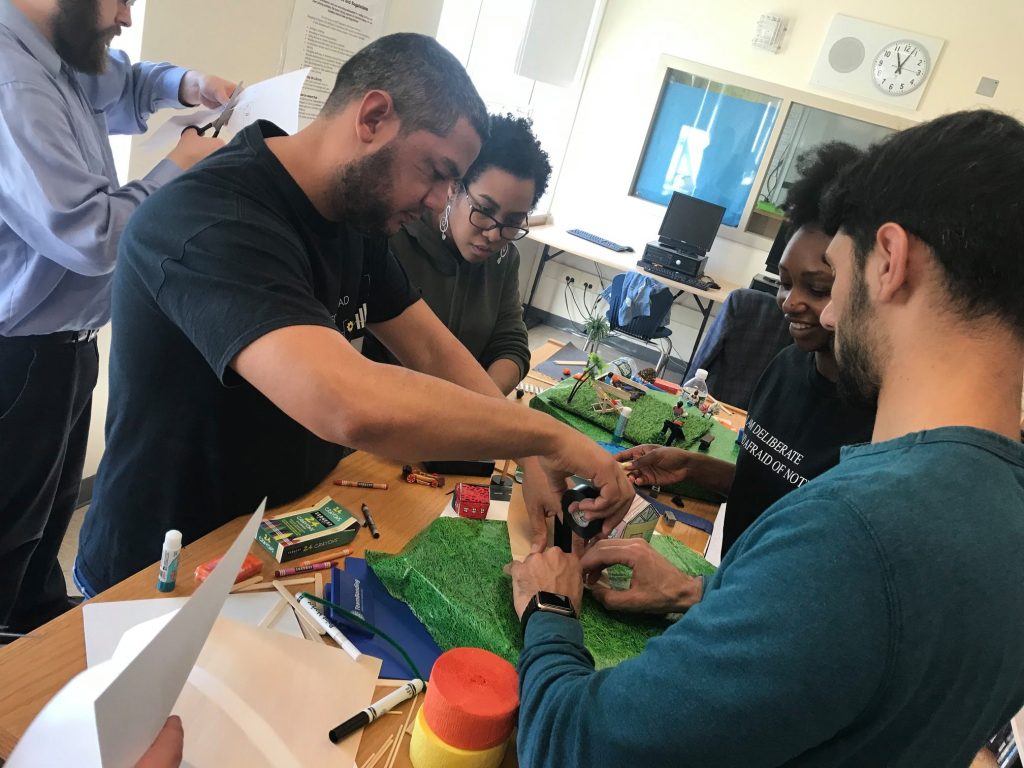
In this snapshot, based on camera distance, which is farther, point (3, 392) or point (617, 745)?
point (3, 392)

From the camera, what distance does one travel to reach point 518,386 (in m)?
2.31

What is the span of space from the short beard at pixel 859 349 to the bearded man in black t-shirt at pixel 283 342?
0.45 metres

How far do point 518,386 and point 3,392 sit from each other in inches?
56.1

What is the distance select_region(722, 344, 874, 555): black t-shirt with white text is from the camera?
1.60m

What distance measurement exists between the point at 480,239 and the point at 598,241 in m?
3.93

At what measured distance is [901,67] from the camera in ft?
16.5

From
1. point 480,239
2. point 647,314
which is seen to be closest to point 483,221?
point 480,239

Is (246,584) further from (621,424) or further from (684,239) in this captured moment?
(684,239)

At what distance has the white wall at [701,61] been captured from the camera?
16.0 feet

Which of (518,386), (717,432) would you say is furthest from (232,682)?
(717,432)

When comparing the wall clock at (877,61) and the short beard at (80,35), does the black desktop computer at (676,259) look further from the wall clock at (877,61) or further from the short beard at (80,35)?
the short beard at (80,35)

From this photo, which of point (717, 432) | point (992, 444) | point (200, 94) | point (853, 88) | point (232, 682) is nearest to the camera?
point (992, 444)

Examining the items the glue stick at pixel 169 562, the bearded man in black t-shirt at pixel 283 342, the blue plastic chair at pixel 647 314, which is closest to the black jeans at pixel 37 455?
the bearded man in black t-shirt at pixel 283 342

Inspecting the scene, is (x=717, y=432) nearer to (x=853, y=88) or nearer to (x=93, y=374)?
(x=93, y=374)
